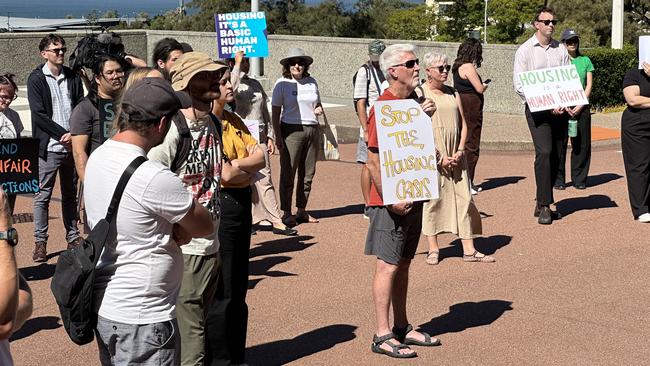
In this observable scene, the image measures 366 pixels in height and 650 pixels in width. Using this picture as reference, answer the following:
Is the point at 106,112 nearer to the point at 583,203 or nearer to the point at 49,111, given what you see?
the point at 49,111

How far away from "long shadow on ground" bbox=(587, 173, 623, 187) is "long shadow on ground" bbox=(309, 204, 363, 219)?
10.5 ft

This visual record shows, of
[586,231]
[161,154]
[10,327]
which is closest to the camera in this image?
[10,327]

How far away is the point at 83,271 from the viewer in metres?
4.51

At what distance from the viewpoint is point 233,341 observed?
676cm

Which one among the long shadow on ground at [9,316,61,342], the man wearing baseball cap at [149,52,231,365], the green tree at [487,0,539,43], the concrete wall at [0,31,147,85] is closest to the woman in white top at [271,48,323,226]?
the long shadow on ground at [9,316,61,342]

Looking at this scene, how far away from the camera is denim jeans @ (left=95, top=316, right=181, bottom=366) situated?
15.2 ft

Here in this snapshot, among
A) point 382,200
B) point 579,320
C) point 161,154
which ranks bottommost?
point 579,320

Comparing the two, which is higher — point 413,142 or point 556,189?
point 413,142

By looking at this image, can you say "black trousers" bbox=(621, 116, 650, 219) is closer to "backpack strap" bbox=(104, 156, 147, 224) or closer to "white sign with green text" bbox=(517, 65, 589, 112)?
"white sign with green text" bbox=(517, 65, 589, 112)

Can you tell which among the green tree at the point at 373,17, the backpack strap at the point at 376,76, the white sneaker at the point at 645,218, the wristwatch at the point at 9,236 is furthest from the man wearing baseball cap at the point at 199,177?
the green tree at the point at 373,17

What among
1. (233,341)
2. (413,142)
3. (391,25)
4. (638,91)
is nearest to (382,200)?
(413,142)

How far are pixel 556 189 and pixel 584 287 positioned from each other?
501 cm

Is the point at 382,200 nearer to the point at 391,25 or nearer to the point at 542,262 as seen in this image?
the point at 542,262

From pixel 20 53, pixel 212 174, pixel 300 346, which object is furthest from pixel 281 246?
pixel 20 53
